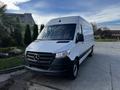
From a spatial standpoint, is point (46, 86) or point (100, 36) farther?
point (100, 36)

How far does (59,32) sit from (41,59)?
1641mm

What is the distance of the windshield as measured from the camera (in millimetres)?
6010

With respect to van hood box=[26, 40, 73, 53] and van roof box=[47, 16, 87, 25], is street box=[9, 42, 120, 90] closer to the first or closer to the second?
van hood box=[26, 40, 73, 53]

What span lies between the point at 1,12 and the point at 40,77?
1145 centimetres

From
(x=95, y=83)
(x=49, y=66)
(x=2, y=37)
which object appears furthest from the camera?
(x=2, y=37)

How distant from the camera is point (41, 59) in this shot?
16.9ft

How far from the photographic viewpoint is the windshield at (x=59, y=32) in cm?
601

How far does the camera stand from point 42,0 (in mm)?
11961

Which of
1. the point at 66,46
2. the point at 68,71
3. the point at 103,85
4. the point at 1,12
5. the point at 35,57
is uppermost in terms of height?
the point at 1,12

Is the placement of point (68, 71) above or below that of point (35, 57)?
below

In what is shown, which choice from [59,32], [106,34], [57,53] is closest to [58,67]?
[57,53]

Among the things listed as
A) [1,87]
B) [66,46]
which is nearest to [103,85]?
[66,46]

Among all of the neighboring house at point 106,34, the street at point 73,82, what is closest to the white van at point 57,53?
the street at point 73,82

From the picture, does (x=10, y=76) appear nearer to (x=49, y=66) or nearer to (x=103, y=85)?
(x=49, y=66)
